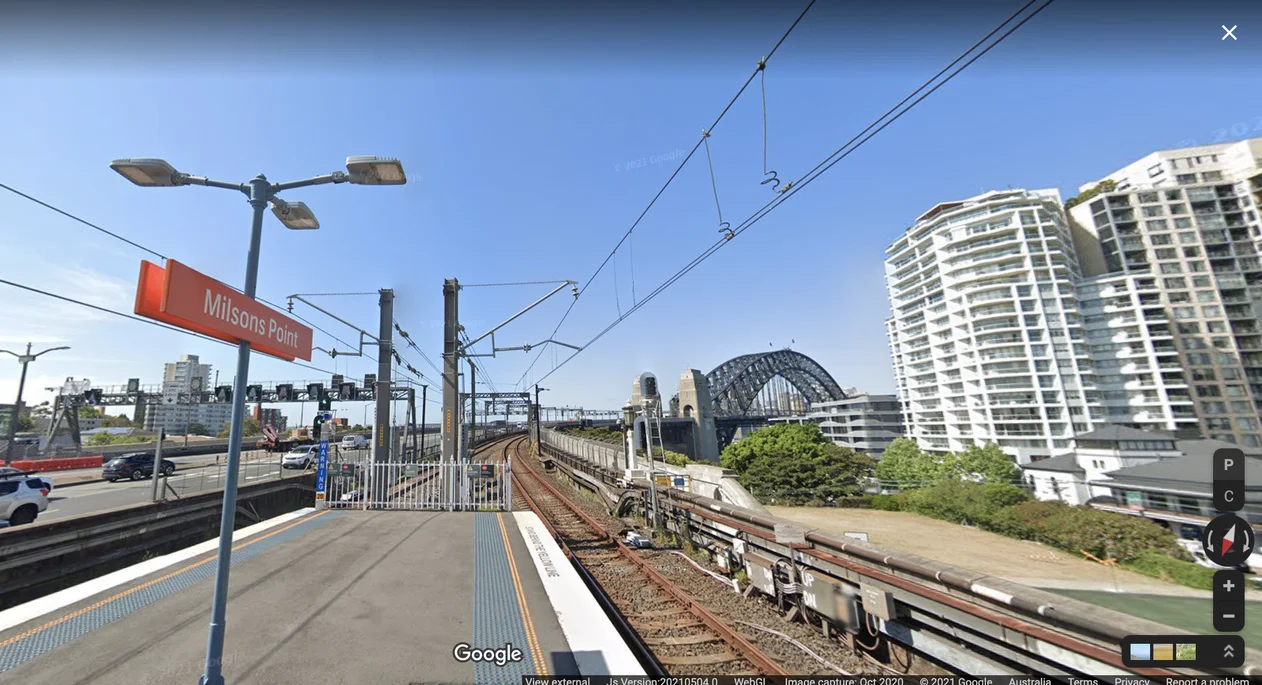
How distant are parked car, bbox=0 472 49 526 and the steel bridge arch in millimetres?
123607

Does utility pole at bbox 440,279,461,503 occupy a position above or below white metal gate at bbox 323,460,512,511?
above

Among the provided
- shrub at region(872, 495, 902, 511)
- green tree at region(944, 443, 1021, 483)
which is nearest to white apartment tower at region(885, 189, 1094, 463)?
green tree at region(944, 443, 1021, 483)

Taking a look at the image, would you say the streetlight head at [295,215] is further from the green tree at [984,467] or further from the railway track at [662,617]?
the green tree at [984,467]

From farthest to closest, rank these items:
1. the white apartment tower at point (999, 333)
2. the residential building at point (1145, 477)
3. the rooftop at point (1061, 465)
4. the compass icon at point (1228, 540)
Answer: the white apartment tower at point (999, 333) → the rooftop at point (1061, 465) → the residential building at point (1145, 477) → the compass icon at point (1228, 540)

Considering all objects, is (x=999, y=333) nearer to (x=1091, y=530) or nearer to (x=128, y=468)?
(x=1091, y=530)

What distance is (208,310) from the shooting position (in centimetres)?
341

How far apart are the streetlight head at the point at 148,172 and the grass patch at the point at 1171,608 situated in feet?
62.4

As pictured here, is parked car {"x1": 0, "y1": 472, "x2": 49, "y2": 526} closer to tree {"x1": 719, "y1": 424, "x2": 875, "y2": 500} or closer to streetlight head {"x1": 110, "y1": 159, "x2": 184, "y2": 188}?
streetlight head {"x1": 110, "y1": 159, "x2": 184, "y2": 188}

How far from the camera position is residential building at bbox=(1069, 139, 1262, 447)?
5569cm

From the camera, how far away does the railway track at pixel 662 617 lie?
5770 millimetres

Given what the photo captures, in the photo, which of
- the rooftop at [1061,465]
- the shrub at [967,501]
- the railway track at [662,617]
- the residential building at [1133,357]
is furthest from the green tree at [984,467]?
the railway track at [662,617]

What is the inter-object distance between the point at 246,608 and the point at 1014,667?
370 inches

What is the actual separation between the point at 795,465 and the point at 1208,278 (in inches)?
2837

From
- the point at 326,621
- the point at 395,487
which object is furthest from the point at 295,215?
the point at 395,487
